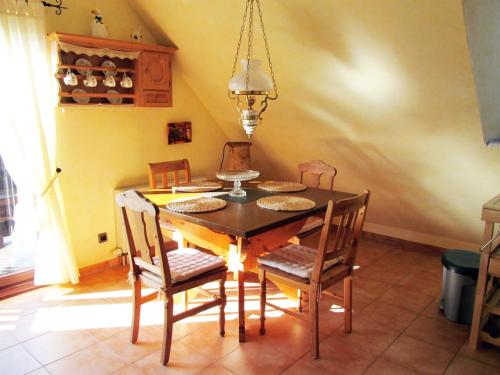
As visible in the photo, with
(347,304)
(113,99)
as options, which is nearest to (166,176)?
(113,99)

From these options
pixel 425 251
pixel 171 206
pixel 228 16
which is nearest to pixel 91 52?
pixel 228 16

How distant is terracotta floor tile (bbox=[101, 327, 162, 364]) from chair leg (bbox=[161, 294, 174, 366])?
0.17m

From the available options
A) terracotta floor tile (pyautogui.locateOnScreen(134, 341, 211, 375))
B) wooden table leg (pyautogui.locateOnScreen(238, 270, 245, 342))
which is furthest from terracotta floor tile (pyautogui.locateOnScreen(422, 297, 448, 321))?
terracotta floor tile (pyautogui.locateOnScreen(134, 341, 211, 375))

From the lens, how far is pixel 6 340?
7.61ft

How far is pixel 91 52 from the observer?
2.87m

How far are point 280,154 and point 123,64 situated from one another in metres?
1.72

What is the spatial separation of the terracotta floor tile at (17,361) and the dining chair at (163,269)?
531mm

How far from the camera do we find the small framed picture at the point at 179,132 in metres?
3.67

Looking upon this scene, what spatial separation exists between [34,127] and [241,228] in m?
1.75

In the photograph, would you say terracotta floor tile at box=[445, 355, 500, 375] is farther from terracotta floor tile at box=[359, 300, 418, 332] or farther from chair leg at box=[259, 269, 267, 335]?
chair leg at box=[259, 269, 267, 335]

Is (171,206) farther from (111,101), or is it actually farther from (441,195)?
(441,195)

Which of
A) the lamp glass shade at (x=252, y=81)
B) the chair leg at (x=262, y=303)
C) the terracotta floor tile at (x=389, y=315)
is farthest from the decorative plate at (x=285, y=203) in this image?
the terracotta floor tile at (x=389, y=315)

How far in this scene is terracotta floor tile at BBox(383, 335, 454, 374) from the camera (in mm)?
2092

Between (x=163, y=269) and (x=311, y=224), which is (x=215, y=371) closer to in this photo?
(x=163, y=269)
